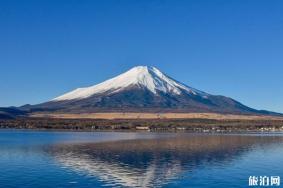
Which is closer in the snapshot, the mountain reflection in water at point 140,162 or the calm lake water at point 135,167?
the calm lake water at point 135,167

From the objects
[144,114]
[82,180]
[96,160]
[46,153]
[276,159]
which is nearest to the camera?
[82,180]

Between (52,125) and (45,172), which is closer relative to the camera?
(45,172)

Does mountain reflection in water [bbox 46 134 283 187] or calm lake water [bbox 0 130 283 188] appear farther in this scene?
mountain reflection in water [bbox 46 134 283 187]

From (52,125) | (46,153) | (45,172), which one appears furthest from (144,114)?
(45,172)

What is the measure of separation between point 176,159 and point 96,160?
7.03 m

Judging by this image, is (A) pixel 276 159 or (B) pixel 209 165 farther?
(A) pixel 276 159

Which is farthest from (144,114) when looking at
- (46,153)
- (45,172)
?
(45,172)

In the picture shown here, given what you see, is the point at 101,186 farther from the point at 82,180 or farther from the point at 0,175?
the point at 0,175

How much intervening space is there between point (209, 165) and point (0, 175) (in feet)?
53.5

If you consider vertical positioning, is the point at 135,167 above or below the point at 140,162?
below

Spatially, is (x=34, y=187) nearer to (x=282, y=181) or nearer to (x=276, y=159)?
(x=282, y=181)

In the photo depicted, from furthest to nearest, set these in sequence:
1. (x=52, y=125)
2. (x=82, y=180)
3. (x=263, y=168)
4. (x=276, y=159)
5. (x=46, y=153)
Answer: (x=52, y=125) → (x=46, y=153) → (x=276, y=159) → (x=263, y=168) → (x=82, y=180)

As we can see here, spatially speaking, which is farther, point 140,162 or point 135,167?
point 140,162

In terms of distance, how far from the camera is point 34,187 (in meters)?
30.8
